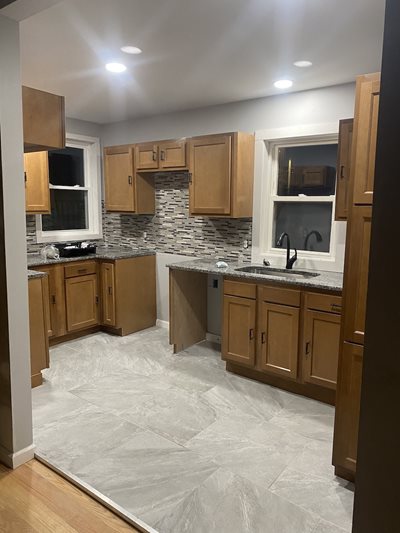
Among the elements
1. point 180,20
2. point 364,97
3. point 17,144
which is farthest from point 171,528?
point 180,20

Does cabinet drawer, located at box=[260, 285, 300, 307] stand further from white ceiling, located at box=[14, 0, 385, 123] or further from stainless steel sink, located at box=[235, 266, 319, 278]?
white ceiling, located at box=[14, 0, 385, 123]

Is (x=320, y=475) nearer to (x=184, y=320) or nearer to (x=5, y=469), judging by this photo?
(x=5, y=469)

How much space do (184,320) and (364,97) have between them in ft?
8.94

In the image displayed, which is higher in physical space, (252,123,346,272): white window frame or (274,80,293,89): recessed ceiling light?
(274,80,293,89): recessed ceiling light

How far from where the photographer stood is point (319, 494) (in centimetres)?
205

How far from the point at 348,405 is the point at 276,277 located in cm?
130

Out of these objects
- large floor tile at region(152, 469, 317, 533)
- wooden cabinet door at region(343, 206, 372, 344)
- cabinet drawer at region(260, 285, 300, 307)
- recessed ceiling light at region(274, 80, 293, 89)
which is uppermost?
recessed ceiling light at region(274, 80, 293, 89)

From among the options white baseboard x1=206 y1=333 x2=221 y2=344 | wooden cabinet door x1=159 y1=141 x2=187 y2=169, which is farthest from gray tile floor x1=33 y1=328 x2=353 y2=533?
wooden cabinet door x1=159 y1=141 x2=187 y2=169

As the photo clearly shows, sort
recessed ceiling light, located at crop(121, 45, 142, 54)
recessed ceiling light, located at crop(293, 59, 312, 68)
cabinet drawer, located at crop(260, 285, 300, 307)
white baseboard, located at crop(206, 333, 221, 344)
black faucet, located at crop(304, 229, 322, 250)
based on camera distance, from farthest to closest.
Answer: white baseboard, located at crop(206, 333, 221, 344) < black faucet, located at crop(304, 229, 322, 250) < cabinet drawer, located at crop(260, 285, 300, 307) < recessed ceiling light, located at crop(293, 59, 312, 68) < recessed ceiling light, located at crop(121, 45, 142, 54)

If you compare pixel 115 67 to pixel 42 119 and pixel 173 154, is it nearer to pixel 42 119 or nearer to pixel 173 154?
pixel 42 119

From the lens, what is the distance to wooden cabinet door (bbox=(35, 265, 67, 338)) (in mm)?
4020

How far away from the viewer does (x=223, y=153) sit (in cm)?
369

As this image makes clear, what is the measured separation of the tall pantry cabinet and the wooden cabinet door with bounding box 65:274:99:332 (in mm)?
2976

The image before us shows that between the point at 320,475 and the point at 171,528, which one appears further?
→ the point at 320,475
